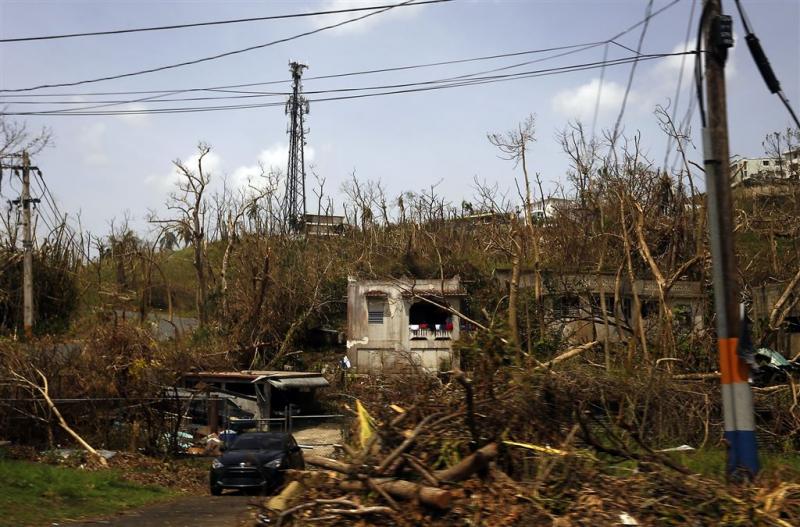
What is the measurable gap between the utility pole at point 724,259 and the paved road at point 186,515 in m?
6.75

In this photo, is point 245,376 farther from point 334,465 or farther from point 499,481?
point 499,481

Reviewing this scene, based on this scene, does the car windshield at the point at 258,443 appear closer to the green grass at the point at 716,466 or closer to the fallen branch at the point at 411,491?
the fallen branch at the point at 411,491

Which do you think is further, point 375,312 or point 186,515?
point 375,312

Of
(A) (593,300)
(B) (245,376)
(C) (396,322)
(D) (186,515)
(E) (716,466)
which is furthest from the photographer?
(C) (396,322)

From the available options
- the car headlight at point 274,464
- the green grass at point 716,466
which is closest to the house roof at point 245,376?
the car headlight at point 274,464

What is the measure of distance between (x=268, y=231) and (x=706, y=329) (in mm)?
29828

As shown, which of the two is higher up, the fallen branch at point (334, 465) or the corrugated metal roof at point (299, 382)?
the fallen branch at point (334, 465)

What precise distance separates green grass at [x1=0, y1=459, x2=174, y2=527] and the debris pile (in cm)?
510

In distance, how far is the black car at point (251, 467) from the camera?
16.9 m

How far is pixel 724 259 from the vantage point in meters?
9.33

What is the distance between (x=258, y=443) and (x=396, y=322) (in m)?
16.0

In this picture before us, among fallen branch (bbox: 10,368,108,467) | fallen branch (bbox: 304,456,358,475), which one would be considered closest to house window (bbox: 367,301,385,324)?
fallen branch (bbox: 10,368,108,467)

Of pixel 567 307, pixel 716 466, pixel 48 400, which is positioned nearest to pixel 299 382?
pixel 48 400

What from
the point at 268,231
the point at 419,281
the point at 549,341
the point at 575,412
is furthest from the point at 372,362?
the point at 575,412
